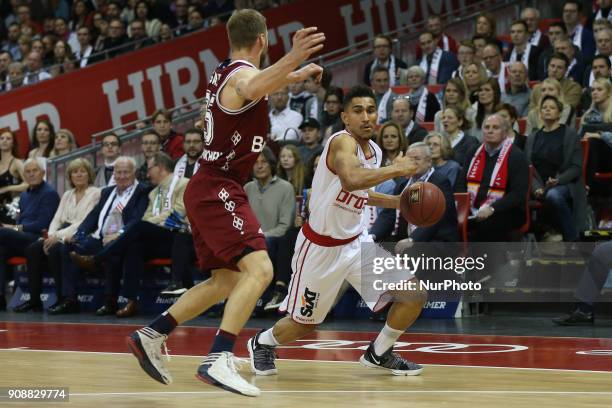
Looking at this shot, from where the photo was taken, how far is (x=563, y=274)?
34.2 feet

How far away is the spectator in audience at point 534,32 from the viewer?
47.1 ft

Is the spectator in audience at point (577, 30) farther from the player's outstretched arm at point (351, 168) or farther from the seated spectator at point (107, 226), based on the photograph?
the player's outstretched arm at point (351, 168)

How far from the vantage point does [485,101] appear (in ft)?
39.2

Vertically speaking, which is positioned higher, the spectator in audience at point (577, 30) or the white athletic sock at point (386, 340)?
the spectator in audience at point (577, 30)

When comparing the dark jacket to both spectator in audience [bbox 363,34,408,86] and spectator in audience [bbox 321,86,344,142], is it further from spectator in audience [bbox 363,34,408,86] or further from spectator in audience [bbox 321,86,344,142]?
spectator in audience [bbox 363,34,408,86]

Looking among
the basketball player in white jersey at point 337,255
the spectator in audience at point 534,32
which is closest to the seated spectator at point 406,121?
the spectator in audience at point 534,32

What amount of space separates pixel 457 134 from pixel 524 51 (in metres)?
2.71

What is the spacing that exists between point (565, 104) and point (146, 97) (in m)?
6.87

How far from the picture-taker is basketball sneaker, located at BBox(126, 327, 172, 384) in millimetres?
6082

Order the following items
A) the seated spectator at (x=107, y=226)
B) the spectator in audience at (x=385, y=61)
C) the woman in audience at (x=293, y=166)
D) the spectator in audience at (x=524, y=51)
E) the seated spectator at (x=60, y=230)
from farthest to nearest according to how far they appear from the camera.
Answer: the spectator in audience at (x=385, y=61)
the spectator in audience at (x=524, y=51)
the seated spectator at (x=60, y=230)
the seated spectator at (x=107, y=226)
the woman in audience at (x=293, y=166)

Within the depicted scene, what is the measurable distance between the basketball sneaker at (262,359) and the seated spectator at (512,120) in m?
4.71

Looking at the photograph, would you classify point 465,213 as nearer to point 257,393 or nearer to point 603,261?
point 603,261

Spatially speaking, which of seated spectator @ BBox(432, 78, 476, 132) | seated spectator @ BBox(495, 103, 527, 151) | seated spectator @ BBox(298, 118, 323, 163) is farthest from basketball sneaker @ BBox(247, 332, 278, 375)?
seated spectator @ BBox(432, 78, 476, 132)

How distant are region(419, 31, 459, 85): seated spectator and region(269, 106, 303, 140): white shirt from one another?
75.0 inches
